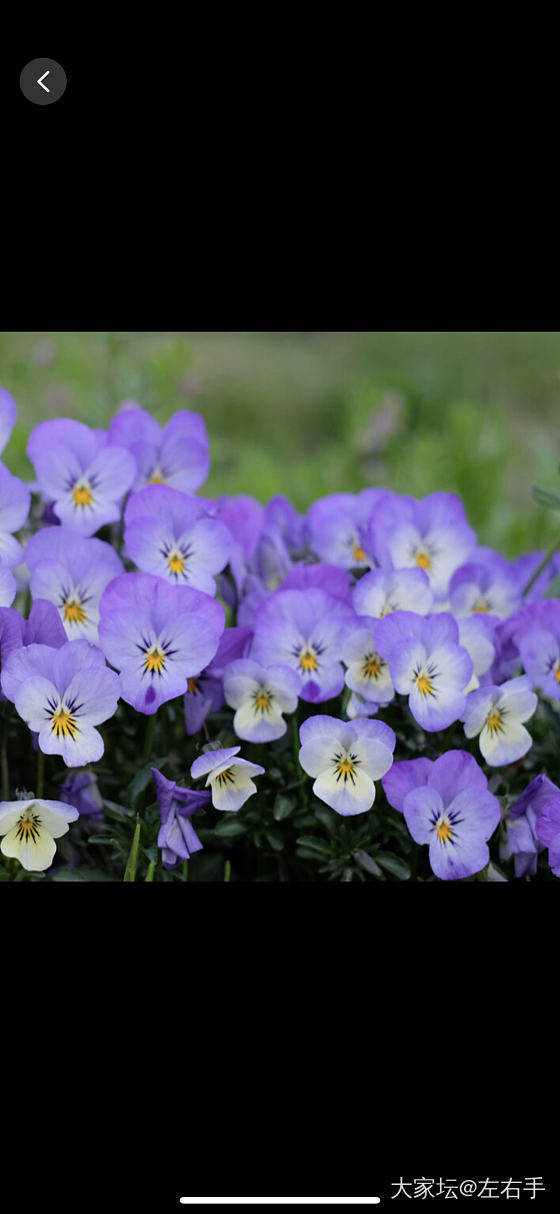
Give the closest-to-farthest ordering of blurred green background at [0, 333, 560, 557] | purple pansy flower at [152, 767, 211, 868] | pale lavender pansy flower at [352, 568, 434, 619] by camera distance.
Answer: purple pansy flower at [152, 767, 211, 868] → pale lavender pansy flower at [352, 568, 434, 619] → blurred green background at [0, 333, 560, 557]

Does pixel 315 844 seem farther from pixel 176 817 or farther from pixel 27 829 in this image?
pixel 27 829

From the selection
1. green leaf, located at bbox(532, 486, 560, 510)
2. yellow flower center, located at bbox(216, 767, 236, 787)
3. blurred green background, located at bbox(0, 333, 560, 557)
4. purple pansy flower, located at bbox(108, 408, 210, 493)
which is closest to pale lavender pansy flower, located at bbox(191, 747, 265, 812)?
yellow flower center, located at bbox(216, 767, 236, 787)

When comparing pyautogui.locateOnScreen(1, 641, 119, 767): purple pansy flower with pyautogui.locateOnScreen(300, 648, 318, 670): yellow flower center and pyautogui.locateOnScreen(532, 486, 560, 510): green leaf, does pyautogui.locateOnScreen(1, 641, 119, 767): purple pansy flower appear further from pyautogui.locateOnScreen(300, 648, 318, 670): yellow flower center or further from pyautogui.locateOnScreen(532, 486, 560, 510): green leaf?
pyautogui.locateOnScreen(532, 486, 560, 510): green leaf

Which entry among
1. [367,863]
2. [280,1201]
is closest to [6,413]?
[367,863]

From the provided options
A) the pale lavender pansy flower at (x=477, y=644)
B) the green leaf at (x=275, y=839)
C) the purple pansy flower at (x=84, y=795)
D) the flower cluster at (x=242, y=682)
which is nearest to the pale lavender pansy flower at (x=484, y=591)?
the flower cluster at (x=242, y=682)
